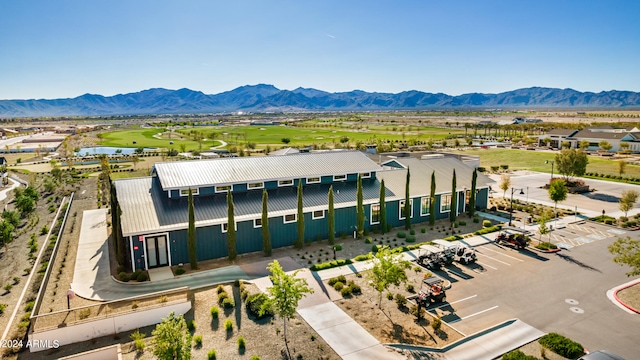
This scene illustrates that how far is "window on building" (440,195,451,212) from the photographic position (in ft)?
128

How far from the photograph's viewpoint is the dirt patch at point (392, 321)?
751 inches

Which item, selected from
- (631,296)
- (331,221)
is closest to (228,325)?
(331,221)

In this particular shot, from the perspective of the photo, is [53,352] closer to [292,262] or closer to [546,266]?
[292,262]

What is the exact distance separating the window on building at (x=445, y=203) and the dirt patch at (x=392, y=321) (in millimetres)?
15956

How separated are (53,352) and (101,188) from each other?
39999mm

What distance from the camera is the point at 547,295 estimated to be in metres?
23.5

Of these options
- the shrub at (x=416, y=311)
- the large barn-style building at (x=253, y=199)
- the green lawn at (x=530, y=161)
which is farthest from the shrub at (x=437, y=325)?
the green lawn at (x=530, y=161)

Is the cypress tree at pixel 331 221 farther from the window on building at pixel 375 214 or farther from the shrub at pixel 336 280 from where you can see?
the shrub at pixel 336 280

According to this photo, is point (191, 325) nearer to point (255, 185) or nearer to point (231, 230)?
point (231, 230)

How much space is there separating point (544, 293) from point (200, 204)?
23629 millimetres

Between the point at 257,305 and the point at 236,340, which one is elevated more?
the point at 257,305

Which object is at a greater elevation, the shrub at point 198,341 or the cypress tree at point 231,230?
the cypress tree at point 231,230

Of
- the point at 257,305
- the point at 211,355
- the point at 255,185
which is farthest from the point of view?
the point at 255,185

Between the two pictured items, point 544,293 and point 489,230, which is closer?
point 544,293
